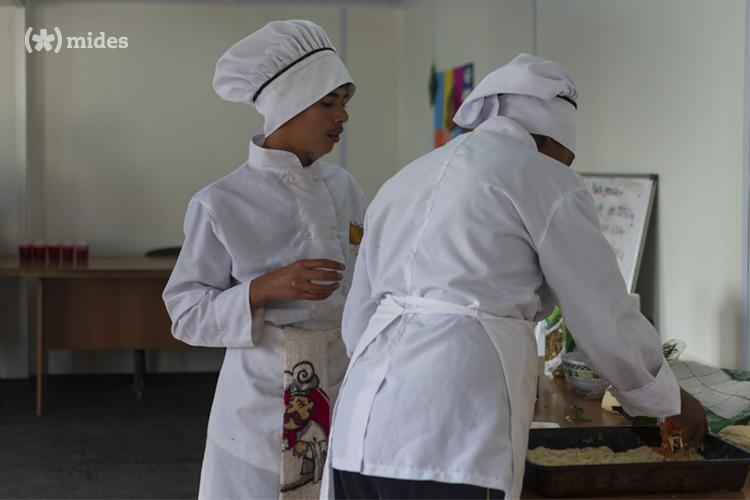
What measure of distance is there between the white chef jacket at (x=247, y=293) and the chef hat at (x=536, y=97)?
0.50m

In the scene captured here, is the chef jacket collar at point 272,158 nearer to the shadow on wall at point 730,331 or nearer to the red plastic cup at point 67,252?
the shadow on wall at point 730,331

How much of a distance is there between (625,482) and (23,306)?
4972 millimetres

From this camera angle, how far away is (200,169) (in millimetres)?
6039

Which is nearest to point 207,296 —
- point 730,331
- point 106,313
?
point 730,331

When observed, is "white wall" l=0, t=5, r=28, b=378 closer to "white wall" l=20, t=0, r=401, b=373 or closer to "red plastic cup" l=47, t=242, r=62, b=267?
"white wall" l=20, t=0, r=401, b=373

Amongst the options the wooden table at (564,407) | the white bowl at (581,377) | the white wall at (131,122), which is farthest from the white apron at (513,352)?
the white wall at (131,122)

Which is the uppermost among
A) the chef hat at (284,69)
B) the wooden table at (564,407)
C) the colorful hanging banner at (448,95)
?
the colorful hanging banner at (448,95)

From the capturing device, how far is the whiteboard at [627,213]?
2.71 meters

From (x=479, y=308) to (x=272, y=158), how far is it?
A: 698 mm

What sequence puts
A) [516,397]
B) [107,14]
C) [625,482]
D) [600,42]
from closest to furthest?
1. [516,397]
2. [625,482]
3. [600,42]
4. [107,14]

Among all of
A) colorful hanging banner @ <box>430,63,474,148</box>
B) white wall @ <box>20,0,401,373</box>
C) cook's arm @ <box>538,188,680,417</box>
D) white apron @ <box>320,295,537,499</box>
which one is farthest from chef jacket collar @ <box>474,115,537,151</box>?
white wall @ <box>20,0,401,373</box>

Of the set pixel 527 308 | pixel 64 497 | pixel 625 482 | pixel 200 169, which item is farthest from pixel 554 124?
pixel 200 169

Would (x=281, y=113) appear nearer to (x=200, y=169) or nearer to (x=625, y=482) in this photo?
(x=625, y=482)

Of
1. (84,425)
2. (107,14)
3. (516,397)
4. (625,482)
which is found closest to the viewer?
(516,397)
